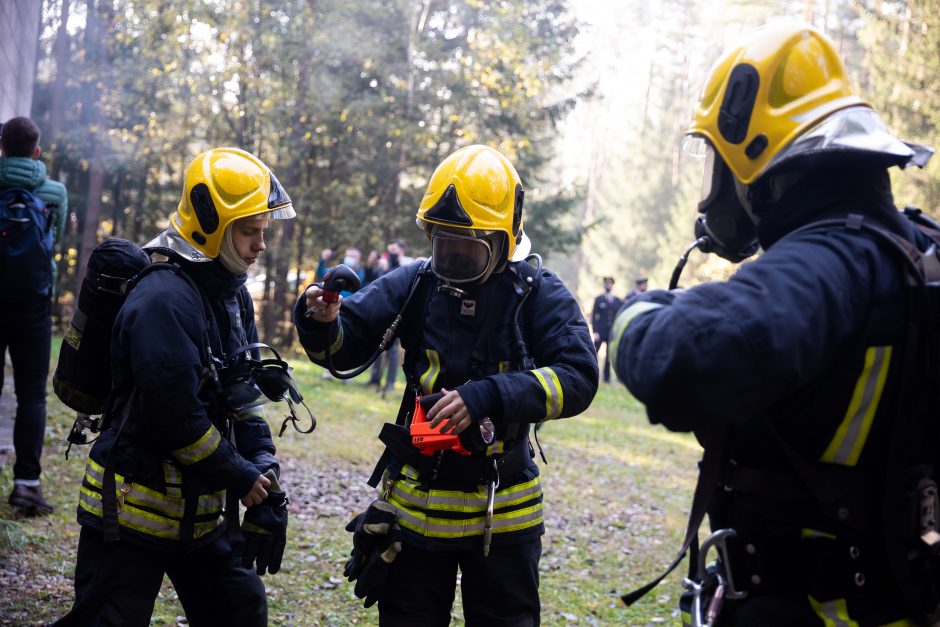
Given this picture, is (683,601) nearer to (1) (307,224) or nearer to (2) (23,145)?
(2) (23,145)

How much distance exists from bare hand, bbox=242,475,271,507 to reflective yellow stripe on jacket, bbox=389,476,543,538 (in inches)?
18.9

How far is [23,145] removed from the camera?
539 cm

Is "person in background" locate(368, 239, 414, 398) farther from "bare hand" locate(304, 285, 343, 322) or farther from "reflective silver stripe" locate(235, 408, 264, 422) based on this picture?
"bare hand" locate(304, 285, 343, 322)

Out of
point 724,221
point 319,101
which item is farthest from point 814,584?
point 319,101

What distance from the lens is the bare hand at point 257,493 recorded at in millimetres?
3081

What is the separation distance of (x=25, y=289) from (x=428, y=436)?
3.56 metres

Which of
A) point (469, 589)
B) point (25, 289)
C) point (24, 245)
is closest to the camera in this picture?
point (469, 589)

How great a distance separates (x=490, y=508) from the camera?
304 cm

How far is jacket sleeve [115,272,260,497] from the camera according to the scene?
9.47 ft

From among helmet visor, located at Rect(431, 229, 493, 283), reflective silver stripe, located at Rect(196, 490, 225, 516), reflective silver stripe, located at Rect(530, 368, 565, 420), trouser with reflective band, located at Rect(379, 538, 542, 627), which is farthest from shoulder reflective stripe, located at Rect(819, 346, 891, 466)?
reflective silver stripe, located at Rect(196, 490, 225, 516)

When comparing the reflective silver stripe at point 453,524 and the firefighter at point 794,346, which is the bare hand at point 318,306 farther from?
the firefighter at point 794,346

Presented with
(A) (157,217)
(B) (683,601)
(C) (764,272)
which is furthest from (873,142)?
(A) (157,217)

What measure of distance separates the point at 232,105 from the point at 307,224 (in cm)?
322

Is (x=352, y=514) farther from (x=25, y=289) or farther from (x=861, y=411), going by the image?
(x=861, y=411)
